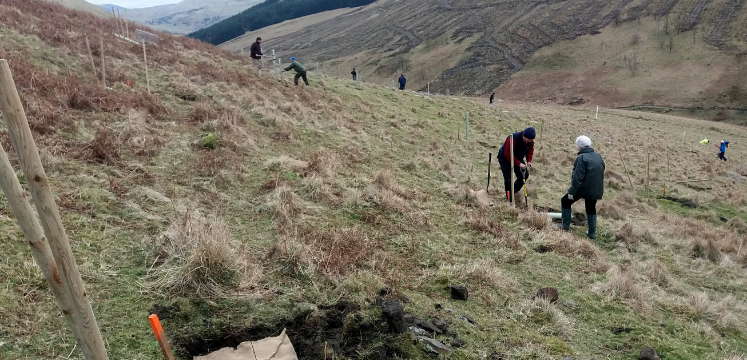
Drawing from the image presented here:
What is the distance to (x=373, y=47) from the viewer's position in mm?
91438

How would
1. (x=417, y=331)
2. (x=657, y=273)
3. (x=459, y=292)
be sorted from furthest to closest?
(x=657, y=273)
(x=459, y=292)
(x=417, y=331)

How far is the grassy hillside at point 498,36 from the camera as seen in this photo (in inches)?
2233

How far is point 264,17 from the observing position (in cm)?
15438

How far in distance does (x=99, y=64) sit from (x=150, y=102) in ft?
12.9

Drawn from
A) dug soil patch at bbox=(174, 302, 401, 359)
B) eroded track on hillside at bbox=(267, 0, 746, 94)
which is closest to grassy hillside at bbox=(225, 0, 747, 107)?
eroded track on hillside at bbox=(267, 0, 746, 94)

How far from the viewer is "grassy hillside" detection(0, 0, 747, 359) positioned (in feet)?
12.2

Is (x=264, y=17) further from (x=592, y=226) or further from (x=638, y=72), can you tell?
(x=592, y=226)

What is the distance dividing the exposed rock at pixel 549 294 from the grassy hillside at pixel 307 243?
0.12 metres

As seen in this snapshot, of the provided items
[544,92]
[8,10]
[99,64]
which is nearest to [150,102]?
[99,64]

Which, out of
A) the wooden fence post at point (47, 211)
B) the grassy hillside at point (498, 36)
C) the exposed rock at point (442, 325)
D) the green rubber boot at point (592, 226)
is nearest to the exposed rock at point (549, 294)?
the exposed rock at point (442, 325)

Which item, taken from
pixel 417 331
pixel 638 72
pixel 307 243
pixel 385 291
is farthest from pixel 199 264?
pixel 638 72

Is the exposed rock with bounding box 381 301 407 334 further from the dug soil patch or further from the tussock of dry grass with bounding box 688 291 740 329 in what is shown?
the tussock of dry grass with bounding box 688 291 740 329

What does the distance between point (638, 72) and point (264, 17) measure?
132386mm

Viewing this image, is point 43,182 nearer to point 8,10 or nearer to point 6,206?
point 6,206
